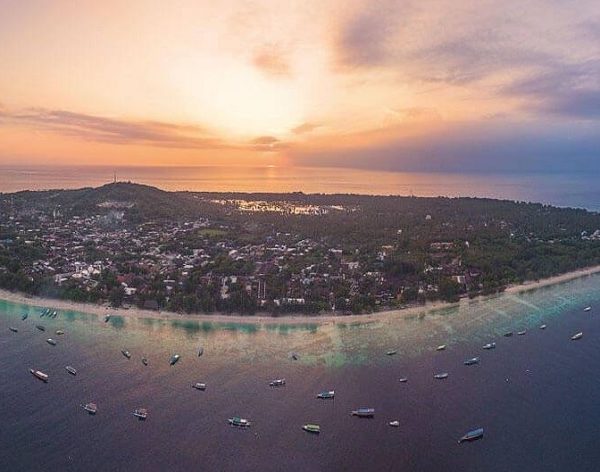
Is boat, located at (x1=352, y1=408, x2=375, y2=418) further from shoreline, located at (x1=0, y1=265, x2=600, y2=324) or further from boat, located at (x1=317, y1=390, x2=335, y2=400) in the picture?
shoreline, located at (x1=0, y1=265, x2=600, y2=324)

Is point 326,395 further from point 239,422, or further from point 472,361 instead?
point 472,361

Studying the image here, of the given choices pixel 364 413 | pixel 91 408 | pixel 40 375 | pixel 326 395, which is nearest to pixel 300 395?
pixel 326 395

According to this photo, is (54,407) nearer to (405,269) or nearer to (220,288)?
(220,288)

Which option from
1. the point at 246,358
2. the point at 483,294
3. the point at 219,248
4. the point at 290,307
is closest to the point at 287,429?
the point at 246,358

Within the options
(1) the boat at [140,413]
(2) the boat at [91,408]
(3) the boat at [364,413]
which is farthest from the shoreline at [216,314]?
(1) the boat at [140,413]

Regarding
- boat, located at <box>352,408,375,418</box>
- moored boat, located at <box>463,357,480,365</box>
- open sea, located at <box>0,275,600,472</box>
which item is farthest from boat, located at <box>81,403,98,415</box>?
moored boat, located at <box>463,357,480,365</box>

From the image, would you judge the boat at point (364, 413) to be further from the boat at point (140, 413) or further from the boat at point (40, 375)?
the boat at point (40, 375)

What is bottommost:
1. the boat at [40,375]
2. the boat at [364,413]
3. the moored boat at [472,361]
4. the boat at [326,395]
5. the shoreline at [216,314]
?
the boat at [364,413]
